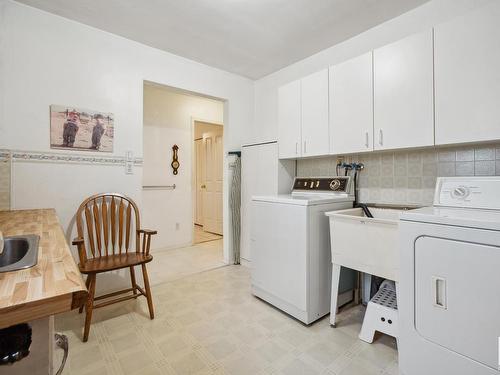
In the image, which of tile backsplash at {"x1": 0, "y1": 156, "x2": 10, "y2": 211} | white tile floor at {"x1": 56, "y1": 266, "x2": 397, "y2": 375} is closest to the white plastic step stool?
white tile floor at {"x1": 56, "y1": 266, "x2": 397, "y2": 375}

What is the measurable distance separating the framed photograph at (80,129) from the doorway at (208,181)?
2.42 metres

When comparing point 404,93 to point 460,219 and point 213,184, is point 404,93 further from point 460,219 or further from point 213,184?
point 213,184

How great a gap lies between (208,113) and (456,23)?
3390 mm

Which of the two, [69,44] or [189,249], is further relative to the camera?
[189,249]

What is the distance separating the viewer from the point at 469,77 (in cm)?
146

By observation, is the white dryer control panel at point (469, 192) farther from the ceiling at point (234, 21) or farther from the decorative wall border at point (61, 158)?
the decorative wall border at point (61, 158)

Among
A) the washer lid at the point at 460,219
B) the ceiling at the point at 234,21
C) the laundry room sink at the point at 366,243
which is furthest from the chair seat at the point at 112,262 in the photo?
the ceiling at the point at 234,21

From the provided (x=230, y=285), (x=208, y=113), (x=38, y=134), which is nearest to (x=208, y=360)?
(x=230, y=285)

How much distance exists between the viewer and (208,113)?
4.26 metres

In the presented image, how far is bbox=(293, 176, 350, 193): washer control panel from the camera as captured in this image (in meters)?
2.25

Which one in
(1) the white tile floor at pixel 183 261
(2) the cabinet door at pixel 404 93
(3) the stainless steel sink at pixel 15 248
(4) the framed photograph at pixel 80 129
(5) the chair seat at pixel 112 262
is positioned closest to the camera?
(3) the stainless steel sink at pixel 15 248

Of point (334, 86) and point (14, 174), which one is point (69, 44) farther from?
point (334, 86)

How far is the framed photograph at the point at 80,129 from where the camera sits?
204cm

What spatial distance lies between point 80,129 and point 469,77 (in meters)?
2.82
